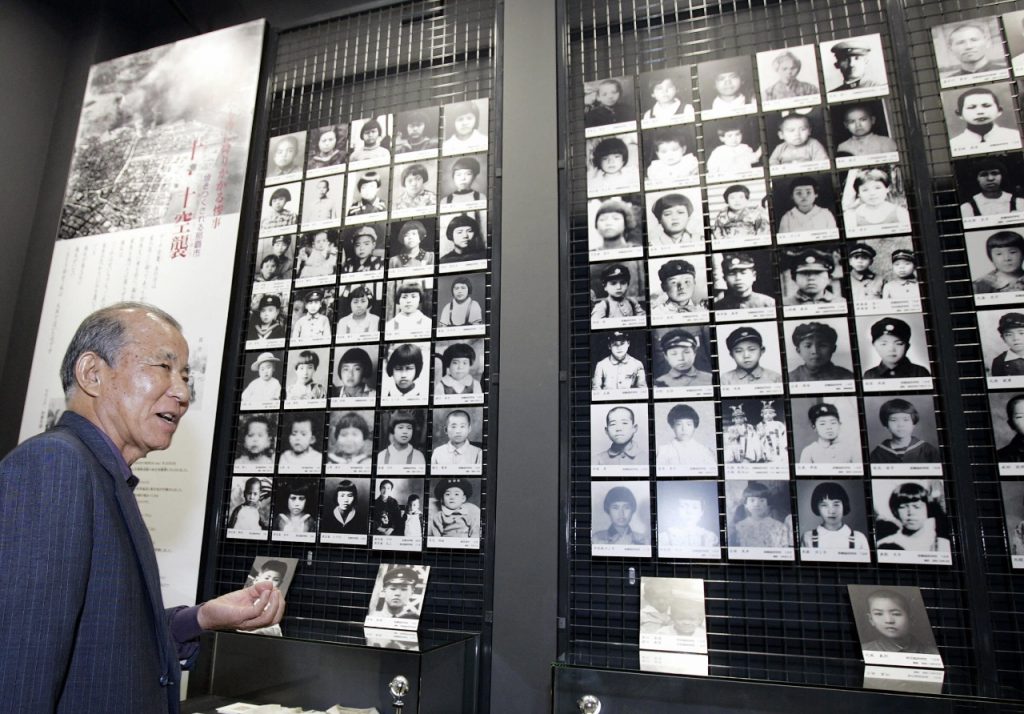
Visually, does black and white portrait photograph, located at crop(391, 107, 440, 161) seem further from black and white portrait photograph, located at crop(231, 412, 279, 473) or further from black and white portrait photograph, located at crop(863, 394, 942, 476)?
black and white portrait photograph, located at crop(863, 394, 942, 476)

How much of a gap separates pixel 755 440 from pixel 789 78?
1.32 m

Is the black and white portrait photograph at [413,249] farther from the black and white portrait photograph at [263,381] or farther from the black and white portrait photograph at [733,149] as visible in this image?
the black and white portrait photograph at [733,149]

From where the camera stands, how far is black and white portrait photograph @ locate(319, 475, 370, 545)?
8.07ft

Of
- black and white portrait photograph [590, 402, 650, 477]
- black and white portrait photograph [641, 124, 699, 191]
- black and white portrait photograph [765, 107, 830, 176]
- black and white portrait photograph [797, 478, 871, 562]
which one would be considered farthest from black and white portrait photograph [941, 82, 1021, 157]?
black and white portrait photograph [590, 402, 650, 477]

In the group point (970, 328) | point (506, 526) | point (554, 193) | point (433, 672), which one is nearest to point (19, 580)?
point (433, 672)

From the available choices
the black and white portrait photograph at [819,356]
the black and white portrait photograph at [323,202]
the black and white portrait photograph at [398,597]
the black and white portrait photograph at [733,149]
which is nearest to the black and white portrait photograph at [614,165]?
the black and white portrait photograph at [733,149]

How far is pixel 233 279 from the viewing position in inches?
→ 113

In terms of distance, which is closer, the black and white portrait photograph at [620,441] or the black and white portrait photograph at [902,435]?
the black and white portrait photograph at [902,435]

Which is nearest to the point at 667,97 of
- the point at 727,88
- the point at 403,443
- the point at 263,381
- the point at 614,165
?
the point at 727,88

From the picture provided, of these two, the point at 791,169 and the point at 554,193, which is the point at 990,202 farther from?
the point at 554,193

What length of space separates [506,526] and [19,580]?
146 cm

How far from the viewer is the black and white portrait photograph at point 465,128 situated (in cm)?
267

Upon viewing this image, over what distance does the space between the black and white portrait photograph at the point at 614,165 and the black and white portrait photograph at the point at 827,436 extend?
100cm

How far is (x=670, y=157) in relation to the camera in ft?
7.84
